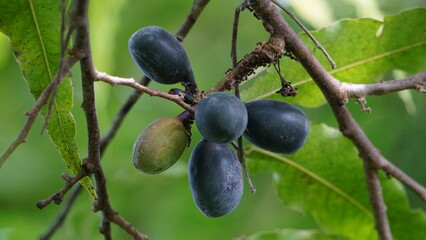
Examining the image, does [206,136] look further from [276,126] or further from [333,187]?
[333,187]

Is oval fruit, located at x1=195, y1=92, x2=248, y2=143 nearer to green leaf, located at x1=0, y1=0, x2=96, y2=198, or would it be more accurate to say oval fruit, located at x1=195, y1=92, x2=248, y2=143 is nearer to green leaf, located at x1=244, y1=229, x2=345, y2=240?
green leaf, located at x1=0, y1=0, x2=96, y2=198

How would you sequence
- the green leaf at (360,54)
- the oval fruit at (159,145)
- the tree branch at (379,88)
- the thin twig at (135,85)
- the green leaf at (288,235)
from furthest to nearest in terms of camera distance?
the green leaf at (288,235), the green leaf at (360,54), the tree branch at (379,88), the oval fruit at (159,145), the thin twig at (135,85)

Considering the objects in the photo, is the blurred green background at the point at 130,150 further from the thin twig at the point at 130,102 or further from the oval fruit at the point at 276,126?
the oval fruit at the point at 276,126

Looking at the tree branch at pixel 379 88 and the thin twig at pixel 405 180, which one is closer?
the tree branch at pixel 379 88

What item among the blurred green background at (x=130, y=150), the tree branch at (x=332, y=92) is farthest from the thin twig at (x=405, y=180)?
the blurred green background at (x=130, y=150)

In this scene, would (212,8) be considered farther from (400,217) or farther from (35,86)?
(35,86)

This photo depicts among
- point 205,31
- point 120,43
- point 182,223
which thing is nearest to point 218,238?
point 182,223

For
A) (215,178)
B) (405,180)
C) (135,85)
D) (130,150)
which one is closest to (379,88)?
(405,180)
